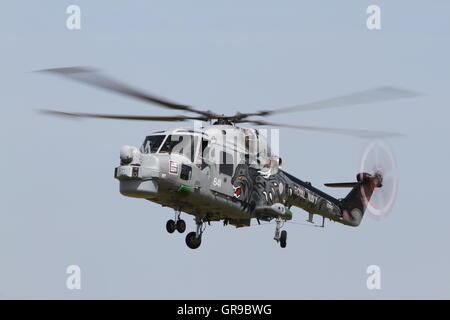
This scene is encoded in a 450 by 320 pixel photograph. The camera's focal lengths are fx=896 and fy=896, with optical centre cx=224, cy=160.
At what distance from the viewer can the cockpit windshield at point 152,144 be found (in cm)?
2783

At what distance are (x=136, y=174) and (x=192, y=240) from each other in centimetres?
382

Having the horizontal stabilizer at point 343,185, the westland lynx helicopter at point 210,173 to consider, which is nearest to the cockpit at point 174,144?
the westland lynx helicopter at point 210,173

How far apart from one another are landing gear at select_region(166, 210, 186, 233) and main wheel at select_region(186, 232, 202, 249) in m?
0.87

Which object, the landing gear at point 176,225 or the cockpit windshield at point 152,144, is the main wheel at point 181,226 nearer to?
the landing gear at point 176,225

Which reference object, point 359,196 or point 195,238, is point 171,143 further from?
point 359,196

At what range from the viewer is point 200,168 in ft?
92.1

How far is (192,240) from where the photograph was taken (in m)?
29.1

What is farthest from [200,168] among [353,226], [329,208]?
[353,226]

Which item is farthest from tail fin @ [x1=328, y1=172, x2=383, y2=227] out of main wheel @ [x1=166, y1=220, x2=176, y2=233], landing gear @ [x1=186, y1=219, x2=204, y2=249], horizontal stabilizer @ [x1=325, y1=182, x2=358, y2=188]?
main wheel @ [x1=166, y1=220, x2=176, y2=233]

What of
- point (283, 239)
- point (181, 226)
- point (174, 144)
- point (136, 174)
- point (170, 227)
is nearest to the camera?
point (136, 174)

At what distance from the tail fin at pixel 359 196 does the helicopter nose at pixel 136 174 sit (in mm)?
11861

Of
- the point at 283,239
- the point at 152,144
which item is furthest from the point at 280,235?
the point at 152,144

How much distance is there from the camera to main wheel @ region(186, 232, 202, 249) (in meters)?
29.1

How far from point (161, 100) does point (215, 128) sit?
301 cm
